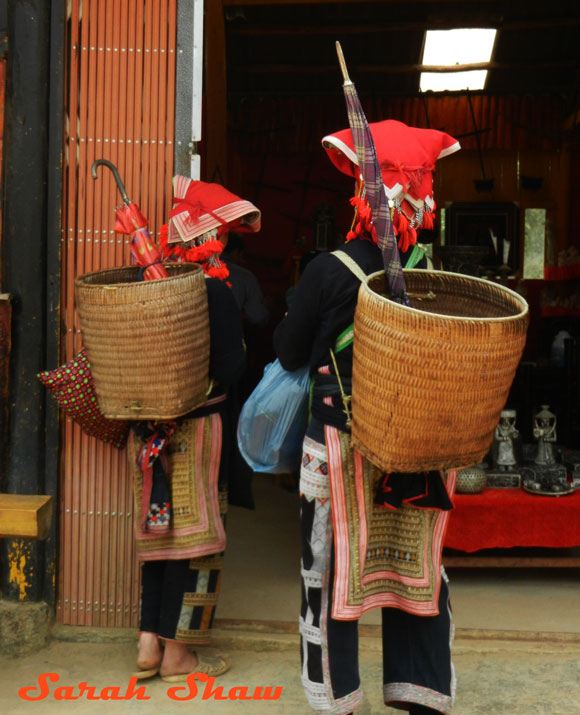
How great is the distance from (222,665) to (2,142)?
226 centimetres

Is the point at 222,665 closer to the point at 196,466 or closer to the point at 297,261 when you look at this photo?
the point at 196,466

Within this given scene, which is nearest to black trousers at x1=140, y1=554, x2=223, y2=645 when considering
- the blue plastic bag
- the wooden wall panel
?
the wooden wall panel

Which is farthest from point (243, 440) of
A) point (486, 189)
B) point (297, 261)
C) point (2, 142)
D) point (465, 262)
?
point (486, 189)

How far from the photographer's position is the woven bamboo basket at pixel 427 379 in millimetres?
2199

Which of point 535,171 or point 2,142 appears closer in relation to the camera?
point 2,142

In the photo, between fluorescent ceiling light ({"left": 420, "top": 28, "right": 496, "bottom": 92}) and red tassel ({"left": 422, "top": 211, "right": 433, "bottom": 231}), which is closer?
red tassel ({"left": 422, "top": 211, "right": 433, "bottom": 231})

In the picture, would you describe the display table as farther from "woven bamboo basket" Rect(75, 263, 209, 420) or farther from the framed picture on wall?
the framed picture on wall

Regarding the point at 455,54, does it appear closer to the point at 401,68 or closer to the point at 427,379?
the point at 401,68

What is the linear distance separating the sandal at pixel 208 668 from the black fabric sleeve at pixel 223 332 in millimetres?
1131

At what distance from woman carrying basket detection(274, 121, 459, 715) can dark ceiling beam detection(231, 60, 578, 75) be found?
572 cm

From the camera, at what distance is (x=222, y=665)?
11.3 ft

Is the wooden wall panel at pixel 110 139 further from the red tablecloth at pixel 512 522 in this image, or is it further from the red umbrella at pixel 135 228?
the red tablecloth at pixel 512 522

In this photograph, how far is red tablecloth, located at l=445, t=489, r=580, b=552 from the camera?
434cm

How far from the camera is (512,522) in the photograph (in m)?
A: 4.38
